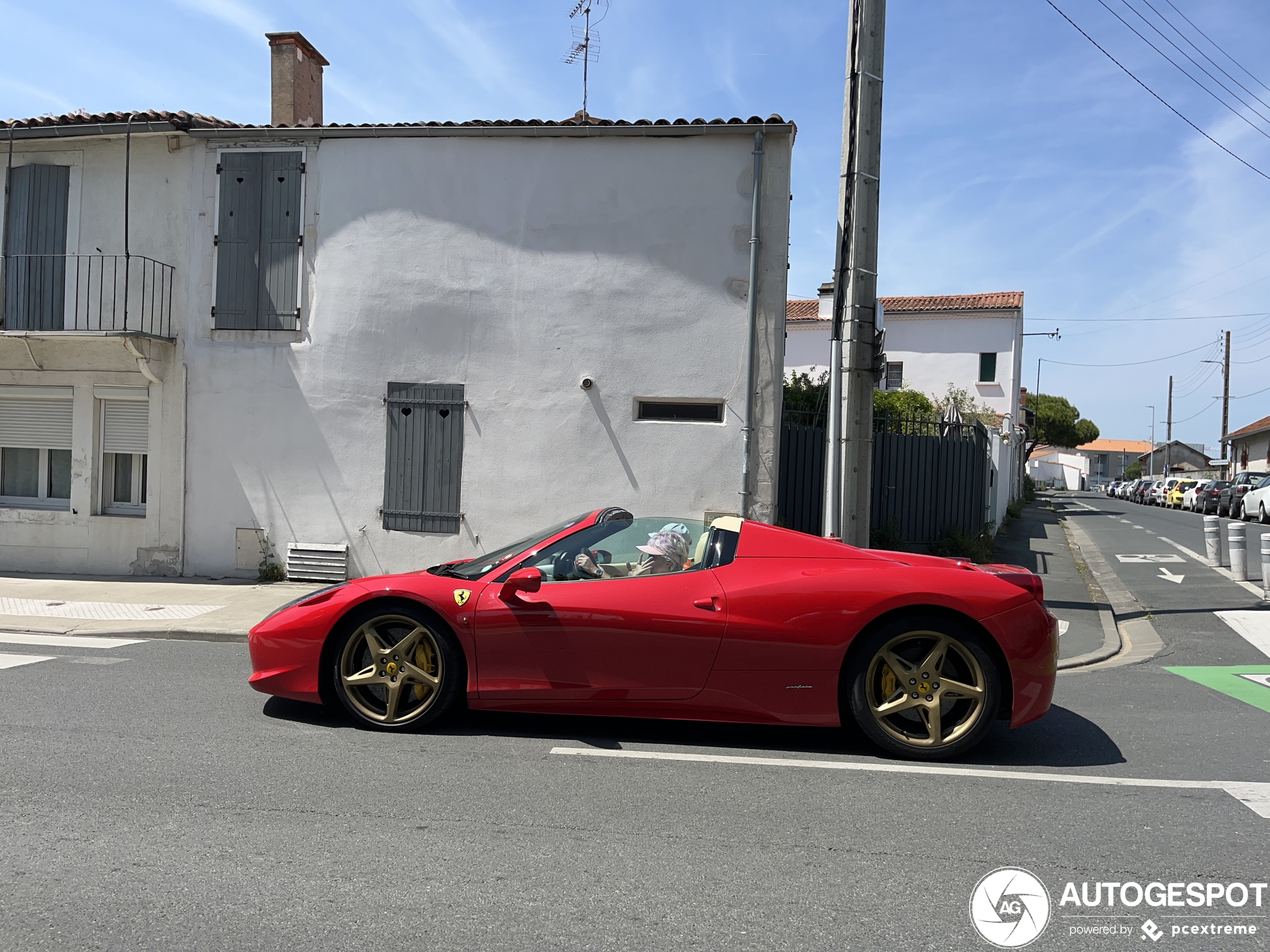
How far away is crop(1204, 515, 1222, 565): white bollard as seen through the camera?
13.8m

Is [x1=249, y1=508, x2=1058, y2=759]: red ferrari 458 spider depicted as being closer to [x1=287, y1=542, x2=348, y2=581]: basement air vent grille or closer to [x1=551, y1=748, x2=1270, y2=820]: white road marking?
[x1=551, y1=748, x2=1270, y2=820]: white road marking

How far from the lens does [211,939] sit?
2.75m

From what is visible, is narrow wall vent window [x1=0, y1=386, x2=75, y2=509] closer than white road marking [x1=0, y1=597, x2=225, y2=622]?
No

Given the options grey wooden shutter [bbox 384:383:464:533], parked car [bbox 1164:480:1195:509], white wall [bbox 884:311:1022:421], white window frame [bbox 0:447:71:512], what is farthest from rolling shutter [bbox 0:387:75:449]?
parked car [bbox 1164:480:1195:509]

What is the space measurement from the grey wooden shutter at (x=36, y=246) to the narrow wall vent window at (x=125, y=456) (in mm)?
1291

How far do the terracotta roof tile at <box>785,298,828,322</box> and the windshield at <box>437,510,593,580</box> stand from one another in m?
32.3

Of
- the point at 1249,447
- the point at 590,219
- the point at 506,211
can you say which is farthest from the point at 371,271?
the point at 1249,447

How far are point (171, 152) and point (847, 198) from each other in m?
8.46

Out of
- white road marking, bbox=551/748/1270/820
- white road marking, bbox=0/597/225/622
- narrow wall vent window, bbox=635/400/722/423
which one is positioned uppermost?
narrow wall vent window, bbox=635/400/722/423

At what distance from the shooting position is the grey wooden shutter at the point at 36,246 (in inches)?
461

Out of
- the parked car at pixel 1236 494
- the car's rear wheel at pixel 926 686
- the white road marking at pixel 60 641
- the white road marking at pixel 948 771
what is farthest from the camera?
the parked car at pixel 1236 494

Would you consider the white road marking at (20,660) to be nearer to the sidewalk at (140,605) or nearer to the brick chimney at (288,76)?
the sidewalk at (140,605)

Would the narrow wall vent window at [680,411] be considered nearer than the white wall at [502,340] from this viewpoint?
No

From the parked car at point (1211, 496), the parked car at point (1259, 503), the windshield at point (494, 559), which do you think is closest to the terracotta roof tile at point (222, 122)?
the windshield at point (494, 559)
